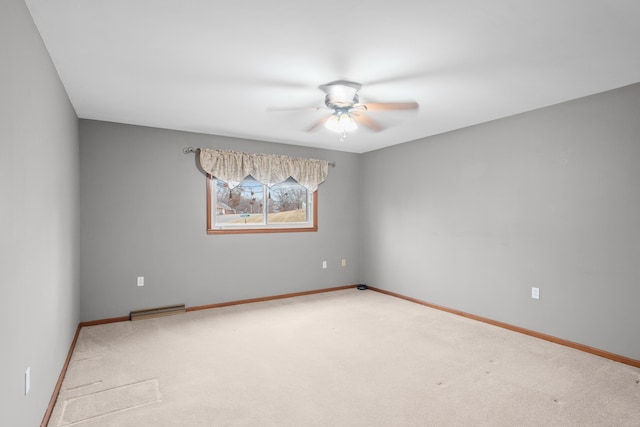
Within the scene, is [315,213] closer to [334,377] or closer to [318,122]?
[318,122]

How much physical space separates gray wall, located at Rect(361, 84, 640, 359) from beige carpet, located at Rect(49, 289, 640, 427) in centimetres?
39

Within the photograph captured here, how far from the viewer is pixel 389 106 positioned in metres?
3.48

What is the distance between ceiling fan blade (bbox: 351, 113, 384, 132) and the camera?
3816 mm

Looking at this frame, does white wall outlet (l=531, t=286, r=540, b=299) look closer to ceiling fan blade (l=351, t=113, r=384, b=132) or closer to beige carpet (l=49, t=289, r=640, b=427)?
beige carpet (l=49, t=289, r=640, b=427)

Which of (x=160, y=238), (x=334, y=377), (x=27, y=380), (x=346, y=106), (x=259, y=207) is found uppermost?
(x=346, y=106)

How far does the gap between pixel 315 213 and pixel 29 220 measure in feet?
13.1

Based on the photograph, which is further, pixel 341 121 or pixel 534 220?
pixel 534 220

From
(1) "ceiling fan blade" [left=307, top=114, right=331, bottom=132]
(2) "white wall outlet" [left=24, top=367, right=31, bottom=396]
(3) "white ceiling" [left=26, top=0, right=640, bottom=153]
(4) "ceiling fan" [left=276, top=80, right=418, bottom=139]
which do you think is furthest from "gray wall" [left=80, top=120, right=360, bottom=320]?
(2) "white wall outlet" [left=24, top=367, right=31, bottom=396]

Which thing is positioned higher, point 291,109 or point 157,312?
point 291,109

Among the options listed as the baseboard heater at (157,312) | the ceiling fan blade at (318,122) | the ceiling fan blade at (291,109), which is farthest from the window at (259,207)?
the ceiling fan blade at (291,109)

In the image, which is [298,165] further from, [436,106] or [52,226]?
[52,226]

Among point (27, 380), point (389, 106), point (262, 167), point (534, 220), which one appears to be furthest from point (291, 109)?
point (27, 380)

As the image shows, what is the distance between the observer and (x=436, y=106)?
349 cm

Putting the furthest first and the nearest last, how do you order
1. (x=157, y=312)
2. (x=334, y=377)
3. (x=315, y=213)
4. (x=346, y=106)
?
1. (x=315, y=213)
2. (x=157, y=312)
3. (x=346, y=106)
4. (x=334, y=377)
